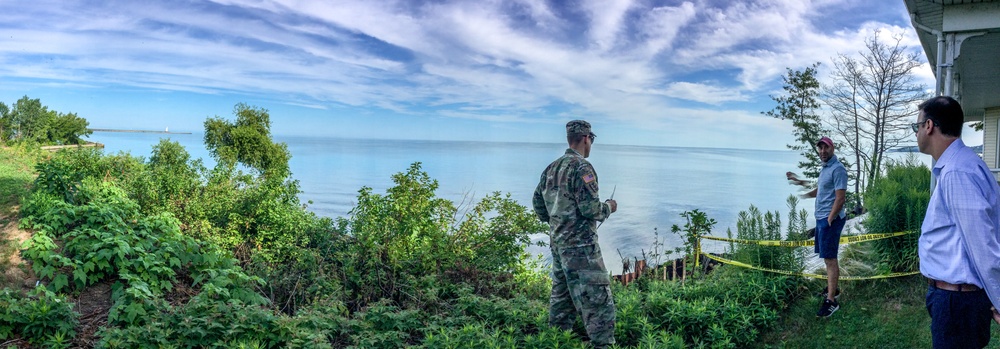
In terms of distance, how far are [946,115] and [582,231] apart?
8.70 feet

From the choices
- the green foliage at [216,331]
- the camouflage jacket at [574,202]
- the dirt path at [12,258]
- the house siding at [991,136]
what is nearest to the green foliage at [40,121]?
the dirt path at [12,258]

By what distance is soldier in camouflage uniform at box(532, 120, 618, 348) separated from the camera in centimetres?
502

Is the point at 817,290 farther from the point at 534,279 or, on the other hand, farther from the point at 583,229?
the point at 534,279

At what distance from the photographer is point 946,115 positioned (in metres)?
3.10

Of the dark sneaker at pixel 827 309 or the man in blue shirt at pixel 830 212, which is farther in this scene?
the dark sneaker at pixel 827 309

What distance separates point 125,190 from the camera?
32.4 feet

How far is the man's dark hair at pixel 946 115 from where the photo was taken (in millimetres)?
3078

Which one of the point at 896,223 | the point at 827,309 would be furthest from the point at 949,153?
the point at 896,223

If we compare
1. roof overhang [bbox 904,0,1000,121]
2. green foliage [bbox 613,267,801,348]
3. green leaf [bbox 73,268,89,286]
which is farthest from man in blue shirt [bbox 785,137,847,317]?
green leaf [bbox 73,268,89,286]

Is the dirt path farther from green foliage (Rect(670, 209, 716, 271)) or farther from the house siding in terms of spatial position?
the house siding

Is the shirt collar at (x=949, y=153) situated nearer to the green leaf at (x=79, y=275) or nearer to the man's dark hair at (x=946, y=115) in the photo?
the man's dark hair at (x=946, y=115)

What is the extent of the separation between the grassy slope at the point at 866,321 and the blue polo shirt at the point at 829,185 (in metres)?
1.06

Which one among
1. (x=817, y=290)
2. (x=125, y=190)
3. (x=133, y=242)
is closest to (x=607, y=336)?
(x=817, y=290)

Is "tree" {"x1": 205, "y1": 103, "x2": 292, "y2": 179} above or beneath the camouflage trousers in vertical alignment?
above
